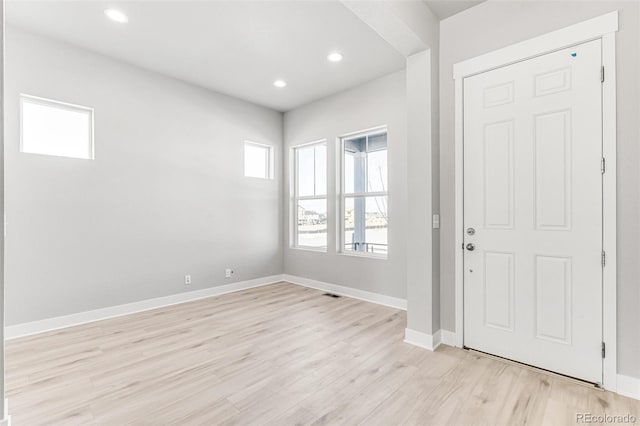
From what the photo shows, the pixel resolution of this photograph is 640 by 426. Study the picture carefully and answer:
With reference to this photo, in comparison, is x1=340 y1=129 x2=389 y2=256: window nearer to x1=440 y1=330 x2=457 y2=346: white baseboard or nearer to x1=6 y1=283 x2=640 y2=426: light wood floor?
x1=6 y1=283 x2=640 y2=426: light wood floor

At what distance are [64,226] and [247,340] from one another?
7.72ft

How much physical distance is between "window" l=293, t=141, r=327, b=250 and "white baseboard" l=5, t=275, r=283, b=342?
1.20 metres

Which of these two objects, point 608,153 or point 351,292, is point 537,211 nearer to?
point 608,153

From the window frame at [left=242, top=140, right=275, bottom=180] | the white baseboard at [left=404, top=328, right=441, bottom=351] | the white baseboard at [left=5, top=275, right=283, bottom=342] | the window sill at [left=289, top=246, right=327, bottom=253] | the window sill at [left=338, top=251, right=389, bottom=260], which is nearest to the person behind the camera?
the white baseboard at [left=404, top=328, right=441, bottom=351]

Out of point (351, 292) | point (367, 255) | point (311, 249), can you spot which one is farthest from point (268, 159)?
point (351, 292)

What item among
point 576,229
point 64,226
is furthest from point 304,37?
point 64,226

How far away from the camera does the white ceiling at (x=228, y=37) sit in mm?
2693

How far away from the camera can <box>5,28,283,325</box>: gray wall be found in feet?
9.95

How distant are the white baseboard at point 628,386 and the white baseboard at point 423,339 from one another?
1.18m

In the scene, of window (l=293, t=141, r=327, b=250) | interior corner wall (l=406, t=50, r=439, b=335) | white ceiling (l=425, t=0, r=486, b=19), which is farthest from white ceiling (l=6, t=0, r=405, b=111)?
window (l=293, t=141, r=327, b=250)

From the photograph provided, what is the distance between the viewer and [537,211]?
2324mm

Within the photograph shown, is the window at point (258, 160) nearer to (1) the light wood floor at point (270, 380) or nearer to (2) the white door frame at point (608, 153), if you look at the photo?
(1) the light wood floor at point (270, 380)

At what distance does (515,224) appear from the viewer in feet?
7.95

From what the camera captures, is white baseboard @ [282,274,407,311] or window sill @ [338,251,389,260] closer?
white baseboard @ [282,274,407,311]
